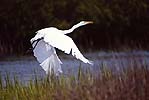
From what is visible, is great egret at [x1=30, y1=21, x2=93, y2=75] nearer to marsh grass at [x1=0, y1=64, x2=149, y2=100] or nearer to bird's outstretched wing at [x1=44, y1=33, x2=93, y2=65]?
bird's outstretched wing at [x1=44, y1=33, x2=93, y2=65]

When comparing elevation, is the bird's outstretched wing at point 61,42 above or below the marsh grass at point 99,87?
above

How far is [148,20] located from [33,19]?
2928 mm

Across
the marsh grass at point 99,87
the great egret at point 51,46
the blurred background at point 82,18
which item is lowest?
the marsh grass at point 99,87

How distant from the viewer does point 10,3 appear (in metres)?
14.0

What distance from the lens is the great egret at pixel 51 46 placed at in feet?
21.8

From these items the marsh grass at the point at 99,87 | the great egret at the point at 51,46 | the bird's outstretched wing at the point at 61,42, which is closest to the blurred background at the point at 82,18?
the great egret at the point at 51,46

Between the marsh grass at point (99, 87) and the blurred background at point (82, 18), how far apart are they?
6685mm

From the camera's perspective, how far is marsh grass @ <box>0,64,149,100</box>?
5344 millimetres

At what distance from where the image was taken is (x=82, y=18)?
13812 mm

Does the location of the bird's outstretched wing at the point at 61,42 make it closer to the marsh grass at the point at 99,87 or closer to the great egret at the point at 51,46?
the great egret at the point at 51,46

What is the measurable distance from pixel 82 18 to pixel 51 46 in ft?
21.7

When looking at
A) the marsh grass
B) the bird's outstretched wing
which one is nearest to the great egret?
the bird's outstretched wing

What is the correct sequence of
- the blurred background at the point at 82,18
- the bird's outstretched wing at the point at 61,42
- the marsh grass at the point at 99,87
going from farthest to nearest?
the blurred background at the point at 82,18 < the bird's outstretched wing at the point at 61,42 < the marsh grass at the point at 99,87

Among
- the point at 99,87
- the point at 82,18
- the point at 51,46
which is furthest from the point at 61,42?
the point at 82,18
